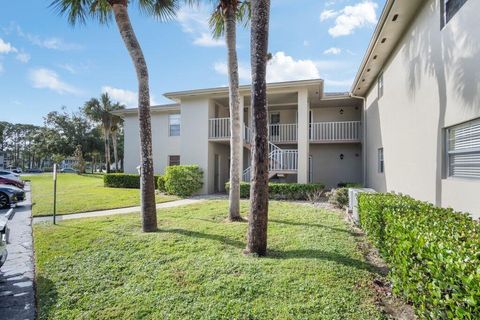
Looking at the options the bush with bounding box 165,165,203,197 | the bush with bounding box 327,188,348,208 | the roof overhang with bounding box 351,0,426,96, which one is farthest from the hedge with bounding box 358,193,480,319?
the bush with bounding box 165,165,203,197

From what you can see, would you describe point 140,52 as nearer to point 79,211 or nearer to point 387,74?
point 79,211

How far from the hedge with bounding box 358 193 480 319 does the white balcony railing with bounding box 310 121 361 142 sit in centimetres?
1195

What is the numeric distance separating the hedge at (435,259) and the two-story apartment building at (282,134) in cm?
1046

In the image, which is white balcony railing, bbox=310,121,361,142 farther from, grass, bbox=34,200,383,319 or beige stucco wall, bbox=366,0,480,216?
grass, bbox=34,200,383,319

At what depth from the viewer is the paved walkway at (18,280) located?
4.10m

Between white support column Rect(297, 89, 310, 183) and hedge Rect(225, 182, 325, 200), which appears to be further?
white support column Rect(297, 89, 310, 183)

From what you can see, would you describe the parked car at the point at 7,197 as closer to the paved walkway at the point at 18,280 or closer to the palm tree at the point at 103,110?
the paved walkway at the point at 18,280

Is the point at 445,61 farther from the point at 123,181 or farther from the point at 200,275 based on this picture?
the point at 123,181

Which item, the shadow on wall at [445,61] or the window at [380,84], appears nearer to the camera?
the shadow on wall at [445,61]

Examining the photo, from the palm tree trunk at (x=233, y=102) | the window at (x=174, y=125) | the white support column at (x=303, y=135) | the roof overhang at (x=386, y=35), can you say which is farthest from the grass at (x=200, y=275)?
the window at (x=174, y=125)

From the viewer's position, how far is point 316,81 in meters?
13.8

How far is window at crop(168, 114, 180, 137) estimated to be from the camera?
1928 cm

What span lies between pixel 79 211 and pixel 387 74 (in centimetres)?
1318

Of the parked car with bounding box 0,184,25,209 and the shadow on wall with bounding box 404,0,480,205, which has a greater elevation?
the shadow on wall with bounding box 404,0,480,205
